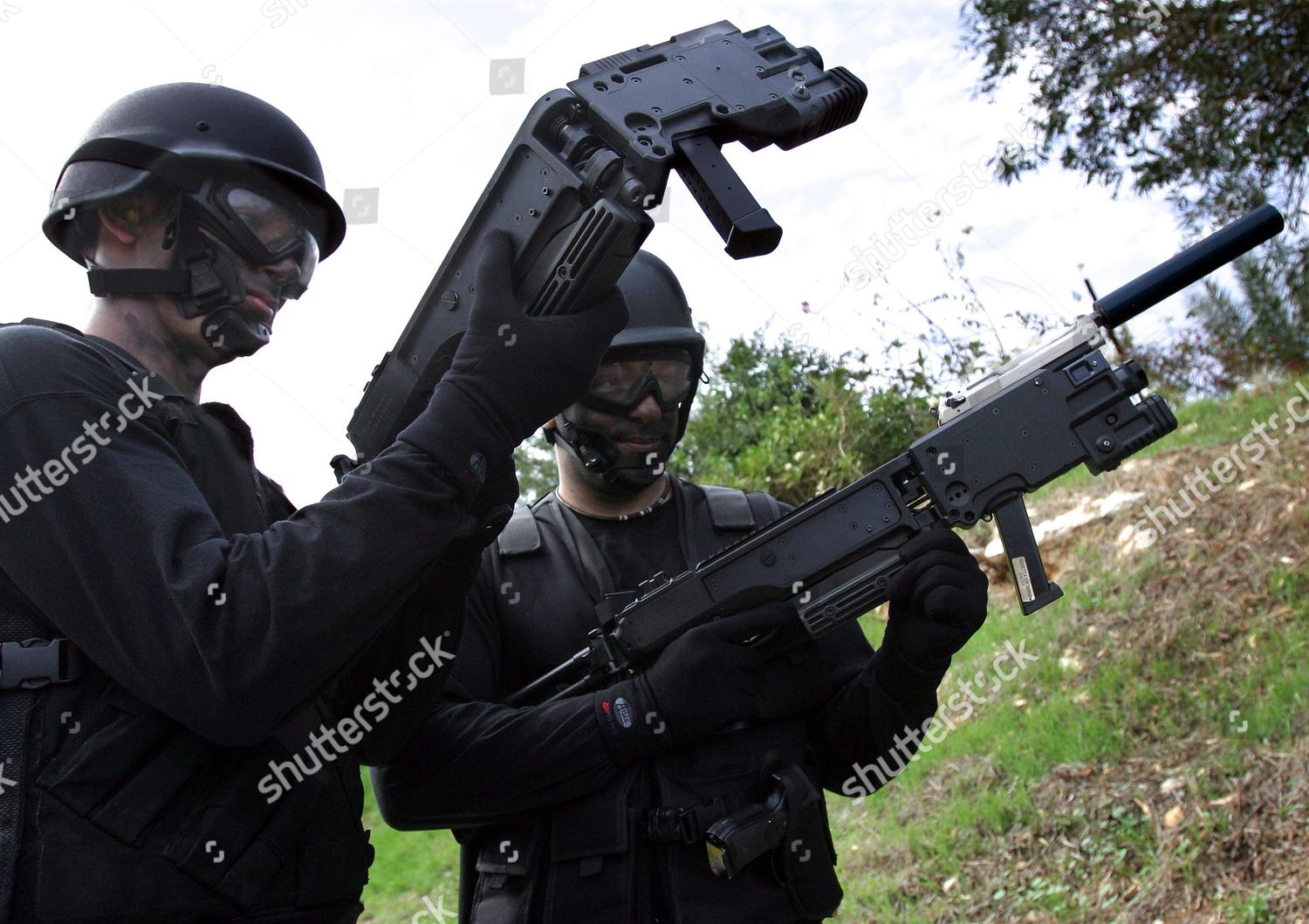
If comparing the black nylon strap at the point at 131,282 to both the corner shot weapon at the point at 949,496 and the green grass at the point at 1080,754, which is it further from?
the green grass at the point at 1080,754

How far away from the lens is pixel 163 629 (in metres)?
1.53

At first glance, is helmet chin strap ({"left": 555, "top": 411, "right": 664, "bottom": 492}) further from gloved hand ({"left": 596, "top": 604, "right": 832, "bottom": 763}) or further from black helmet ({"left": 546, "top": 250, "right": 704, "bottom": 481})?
gloved hand ({"left": 596, "top": 604, "right": 832, "bottom": 763})

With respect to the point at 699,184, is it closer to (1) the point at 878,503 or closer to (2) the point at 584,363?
(2) the point at 584,363

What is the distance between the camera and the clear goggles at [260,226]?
2.03 meters

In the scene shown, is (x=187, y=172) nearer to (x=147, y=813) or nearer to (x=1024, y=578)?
(x=147, y=813)

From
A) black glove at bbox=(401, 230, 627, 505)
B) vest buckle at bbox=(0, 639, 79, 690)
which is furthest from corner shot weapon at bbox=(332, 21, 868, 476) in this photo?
vest buckle at bbox=(0, 639, 79, 690)

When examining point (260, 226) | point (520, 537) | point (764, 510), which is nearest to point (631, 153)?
point (260, 226)

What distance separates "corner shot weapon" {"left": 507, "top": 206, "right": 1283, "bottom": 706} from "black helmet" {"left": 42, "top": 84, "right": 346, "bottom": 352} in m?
1.14

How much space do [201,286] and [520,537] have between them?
43.6 inches

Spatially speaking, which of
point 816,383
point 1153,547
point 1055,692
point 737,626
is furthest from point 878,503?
point 816,383

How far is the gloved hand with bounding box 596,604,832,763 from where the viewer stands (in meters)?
2.47

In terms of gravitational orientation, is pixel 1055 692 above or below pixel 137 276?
below

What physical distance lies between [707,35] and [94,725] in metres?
1.70

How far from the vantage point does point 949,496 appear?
2.71 metres
